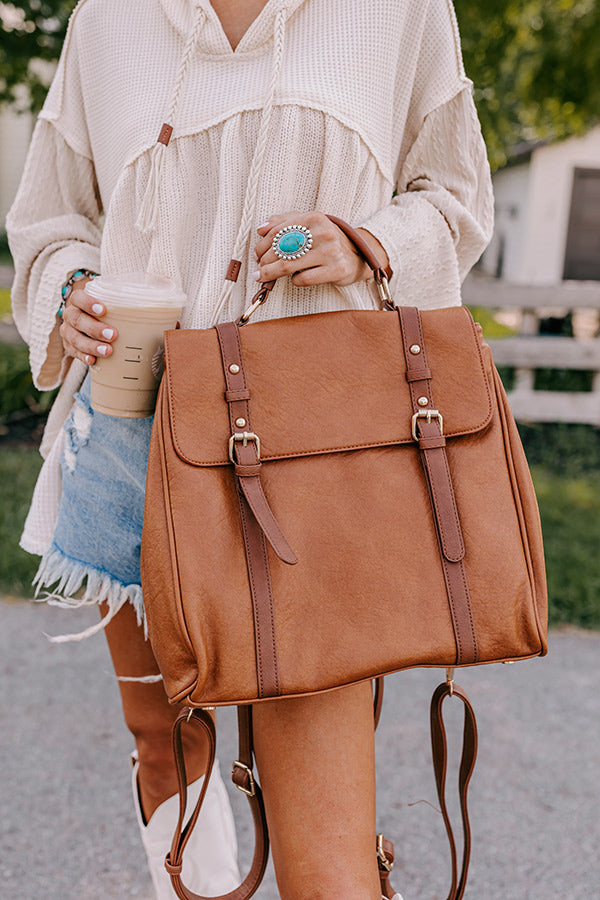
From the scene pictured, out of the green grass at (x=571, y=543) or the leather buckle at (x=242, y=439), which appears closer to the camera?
the leather buckle at (x=242, y=439)

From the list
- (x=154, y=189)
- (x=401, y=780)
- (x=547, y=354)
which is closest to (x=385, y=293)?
(x=154, y=189)

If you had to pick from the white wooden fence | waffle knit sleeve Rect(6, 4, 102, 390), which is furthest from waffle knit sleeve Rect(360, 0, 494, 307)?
the white wooden fence

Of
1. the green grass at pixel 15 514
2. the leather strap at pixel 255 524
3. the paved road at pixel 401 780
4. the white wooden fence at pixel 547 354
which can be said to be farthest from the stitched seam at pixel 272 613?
the white wooden fence at pixel 547 354

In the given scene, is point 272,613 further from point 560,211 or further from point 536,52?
point 560,211

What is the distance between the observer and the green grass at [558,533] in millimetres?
3703

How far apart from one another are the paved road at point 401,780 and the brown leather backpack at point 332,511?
0.76 meters

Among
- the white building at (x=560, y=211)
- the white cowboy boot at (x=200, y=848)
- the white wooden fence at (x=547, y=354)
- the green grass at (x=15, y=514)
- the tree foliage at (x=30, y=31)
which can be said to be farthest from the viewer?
the white building at (x=560, y=211)

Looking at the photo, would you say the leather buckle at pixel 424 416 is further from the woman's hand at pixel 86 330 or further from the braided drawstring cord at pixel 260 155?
the woman's hand at pixel 86 330

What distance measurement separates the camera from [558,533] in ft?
14.2

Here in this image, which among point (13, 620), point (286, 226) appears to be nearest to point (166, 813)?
point (286, 226)

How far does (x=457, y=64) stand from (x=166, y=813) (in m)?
1.58

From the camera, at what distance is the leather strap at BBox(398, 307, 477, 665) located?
123 cm

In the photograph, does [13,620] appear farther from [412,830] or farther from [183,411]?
[183,411]

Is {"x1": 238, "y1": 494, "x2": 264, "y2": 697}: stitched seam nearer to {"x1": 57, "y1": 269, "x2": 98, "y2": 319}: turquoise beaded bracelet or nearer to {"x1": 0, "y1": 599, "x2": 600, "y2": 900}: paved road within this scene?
{"x1": 57, "y1": 269, "x2": 98, "y2": 319}: turquoise beaded bracelet
